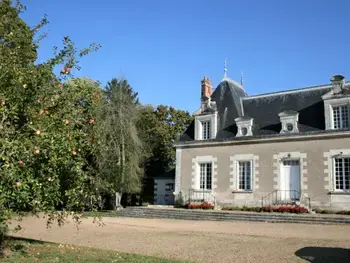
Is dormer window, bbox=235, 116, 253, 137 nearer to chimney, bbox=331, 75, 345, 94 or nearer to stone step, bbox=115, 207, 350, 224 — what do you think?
chimney, bbox=331, 75, 345, 94

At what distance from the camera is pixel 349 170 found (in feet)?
59.0

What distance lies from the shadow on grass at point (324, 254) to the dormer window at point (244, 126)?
1282 cm

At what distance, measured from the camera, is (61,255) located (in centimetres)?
730

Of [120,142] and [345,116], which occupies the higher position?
[345,116]

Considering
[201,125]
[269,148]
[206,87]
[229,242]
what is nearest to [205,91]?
[206,87]

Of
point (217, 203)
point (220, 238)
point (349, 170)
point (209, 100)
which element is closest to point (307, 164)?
point (349, 170)

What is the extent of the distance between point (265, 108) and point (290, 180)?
4845 mm

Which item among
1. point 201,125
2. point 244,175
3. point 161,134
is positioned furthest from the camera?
Answer: point 161,134

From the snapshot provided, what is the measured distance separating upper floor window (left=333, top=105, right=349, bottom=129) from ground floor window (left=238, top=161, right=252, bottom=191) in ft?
16.1

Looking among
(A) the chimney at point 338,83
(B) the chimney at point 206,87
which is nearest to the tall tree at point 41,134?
(A) the chimney at point 338,83

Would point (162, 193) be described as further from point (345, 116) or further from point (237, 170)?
point (345, 116)

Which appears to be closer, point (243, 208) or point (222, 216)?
point (222, 216)

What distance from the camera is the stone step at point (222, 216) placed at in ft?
50.2

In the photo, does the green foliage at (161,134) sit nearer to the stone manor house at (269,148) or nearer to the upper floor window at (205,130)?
the stone manor house at (269,148)
